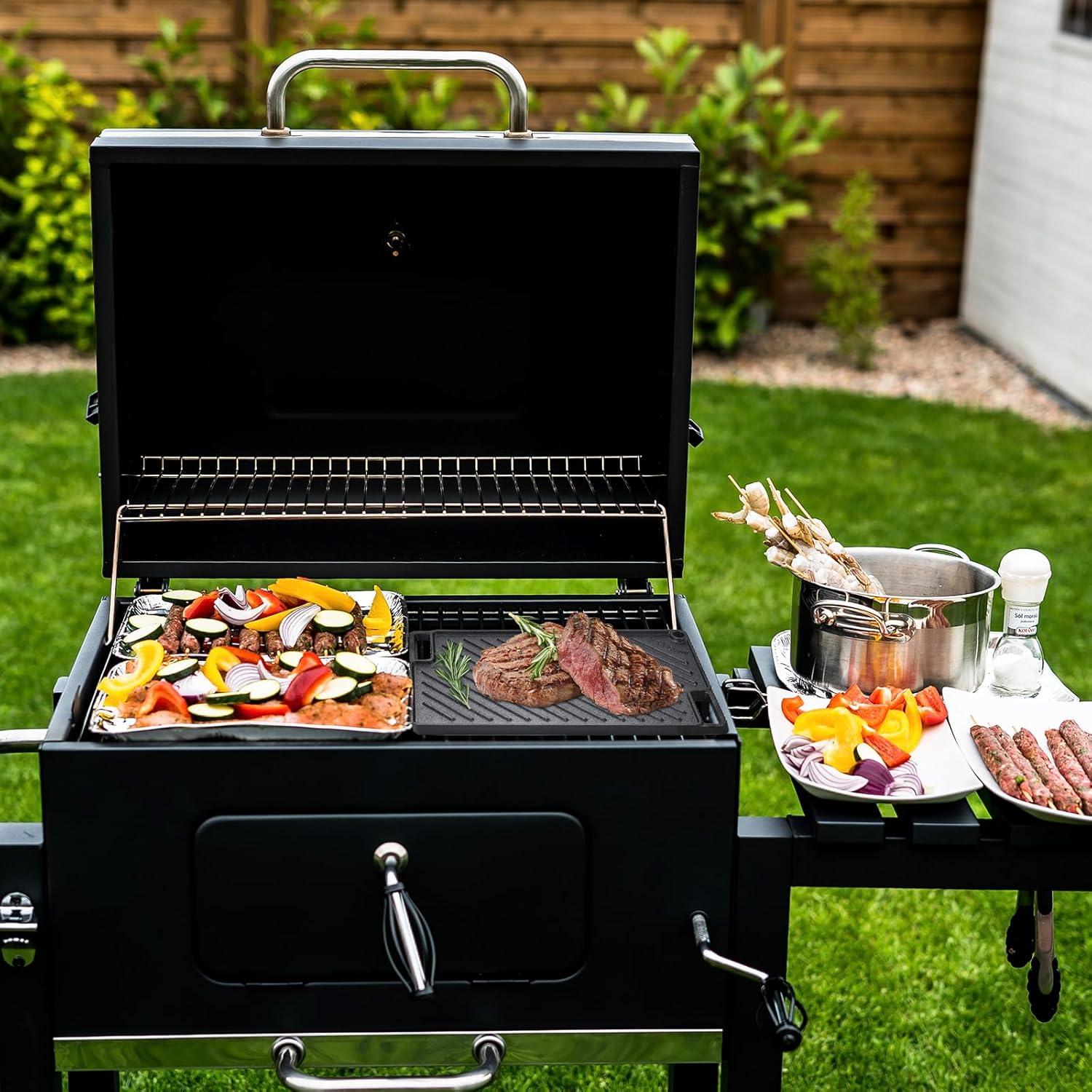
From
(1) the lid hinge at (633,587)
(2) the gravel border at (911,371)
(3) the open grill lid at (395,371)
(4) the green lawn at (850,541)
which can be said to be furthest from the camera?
(2) the gravel border at (911,371)

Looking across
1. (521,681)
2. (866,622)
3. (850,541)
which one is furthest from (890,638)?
(850,541)

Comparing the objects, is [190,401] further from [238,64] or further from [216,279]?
[238,64]

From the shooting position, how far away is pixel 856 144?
7.25m

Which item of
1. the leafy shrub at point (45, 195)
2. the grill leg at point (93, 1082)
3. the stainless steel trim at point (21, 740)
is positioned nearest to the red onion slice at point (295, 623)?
the stainless steel trim at point (21, 740)

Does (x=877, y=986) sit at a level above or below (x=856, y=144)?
below

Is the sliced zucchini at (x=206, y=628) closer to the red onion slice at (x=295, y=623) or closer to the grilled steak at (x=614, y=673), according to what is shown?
the red onion slice at (x=295, y=623)

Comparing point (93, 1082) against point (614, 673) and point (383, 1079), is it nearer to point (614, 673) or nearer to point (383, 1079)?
point (383, 1079)

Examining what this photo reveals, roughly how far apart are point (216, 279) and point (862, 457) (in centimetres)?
396

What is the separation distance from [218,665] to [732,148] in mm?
5416

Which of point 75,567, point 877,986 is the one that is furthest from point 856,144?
point 877,986

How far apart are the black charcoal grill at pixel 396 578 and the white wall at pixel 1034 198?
478 cm

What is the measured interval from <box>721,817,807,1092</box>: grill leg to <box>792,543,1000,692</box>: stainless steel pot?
0.30 metres

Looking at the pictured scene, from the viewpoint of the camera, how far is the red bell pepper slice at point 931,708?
1.86m

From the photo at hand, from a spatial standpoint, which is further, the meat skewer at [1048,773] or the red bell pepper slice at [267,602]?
the red bell pepper slice at [267,602]
